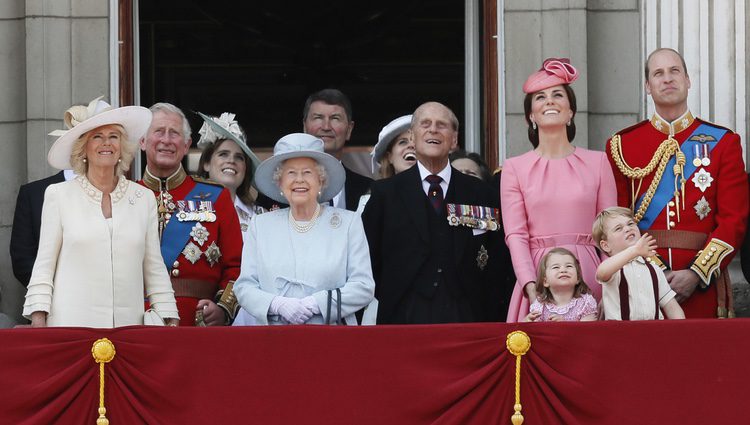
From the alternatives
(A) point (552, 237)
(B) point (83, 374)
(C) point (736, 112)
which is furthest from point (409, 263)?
(C) point (736, 112)

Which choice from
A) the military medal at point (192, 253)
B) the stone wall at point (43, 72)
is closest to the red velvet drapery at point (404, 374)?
the military medal at point (192, 253)

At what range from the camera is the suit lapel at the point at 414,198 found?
7.79m

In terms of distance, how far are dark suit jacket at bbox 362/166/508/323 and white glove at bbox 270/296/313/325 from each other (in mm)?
616

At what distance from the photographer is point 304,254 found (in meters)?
7.46

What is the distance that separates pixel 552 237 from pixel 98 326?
2043mm

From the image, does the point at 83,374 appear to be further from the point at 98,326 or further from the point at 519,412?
the point at 519,412

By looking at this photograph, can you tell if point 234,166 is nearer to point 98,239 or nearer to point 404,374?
point 98,239

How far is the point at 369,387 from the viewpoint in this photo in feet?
22.6

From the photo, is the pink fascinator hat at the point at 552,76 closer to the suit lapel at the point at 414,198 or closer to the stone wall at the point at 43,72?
the suit lapel at the point at 414,198

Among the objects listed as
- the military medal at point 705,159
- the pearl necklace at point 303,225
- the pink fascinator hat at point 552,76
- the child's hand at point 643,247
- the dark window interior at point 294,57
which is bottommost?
the child's hand at point 643,247

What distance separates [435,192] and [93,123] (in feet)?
5.37

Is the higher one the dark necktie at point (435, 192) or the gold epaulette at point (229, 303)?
the dark necktie at point (435, 192)

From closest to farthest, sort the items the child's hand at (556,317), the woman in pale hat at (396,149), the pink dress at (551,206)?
the child's hand at (556,317)
the pink dress at (551,206)
the woman in pale hat at (396,149)

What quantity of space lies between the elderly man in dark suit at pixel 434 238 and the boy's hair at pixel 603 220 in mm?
655
